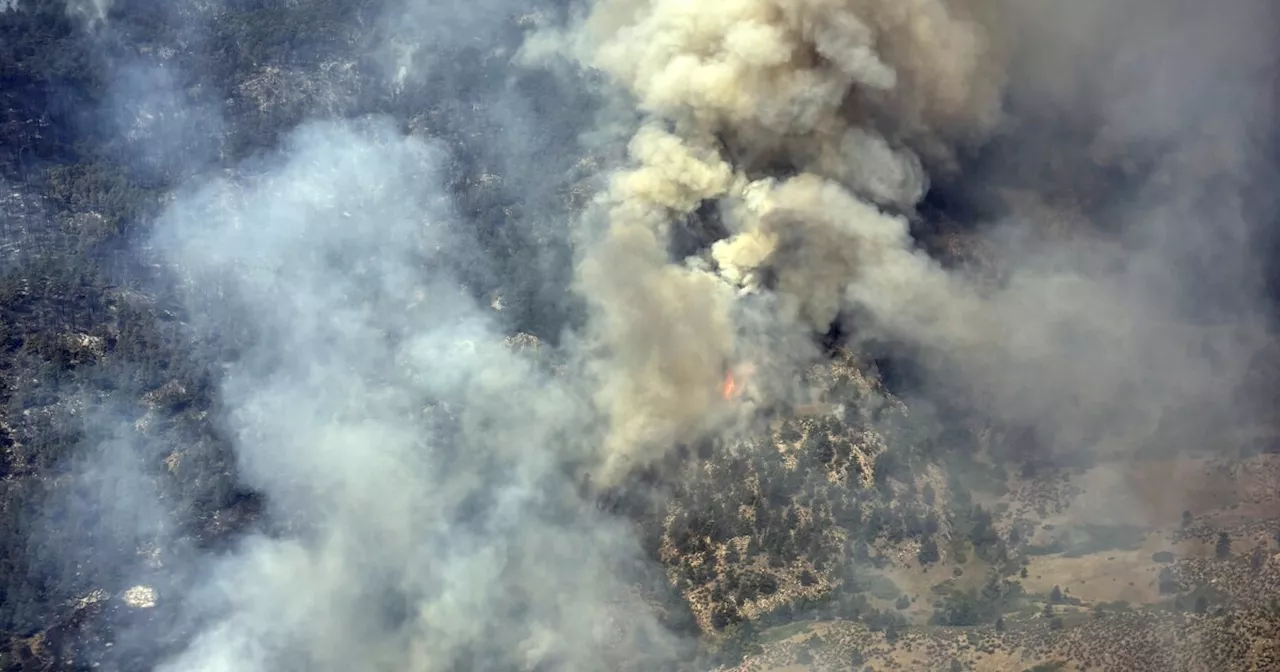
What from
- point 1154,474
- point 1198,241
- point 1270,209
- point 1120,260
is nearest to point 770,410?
point 1154,474

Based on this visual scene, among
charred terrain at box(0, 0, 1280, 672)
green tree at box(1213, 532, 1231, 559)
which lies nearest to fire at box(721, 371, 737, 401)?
charred terrain at box(0, 0, 1280, 672)

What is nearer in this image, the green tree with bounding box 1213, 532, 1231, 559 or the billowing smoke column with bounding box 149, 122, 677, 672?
the green tree with bounding box 1213, 532, 1231, 559

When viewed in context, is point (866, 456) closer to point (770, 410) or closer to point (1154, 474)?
point (770, 410)

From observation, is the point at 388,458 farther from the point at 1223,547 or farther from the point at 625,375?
the point at 1223,547

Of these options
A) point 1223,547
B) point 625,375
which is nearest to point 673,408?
point 625,375

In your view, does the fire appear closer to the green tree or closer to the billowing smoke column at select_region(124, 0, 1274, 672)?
the billowing smoke column at select_region(124, 0, 1274, 672)
